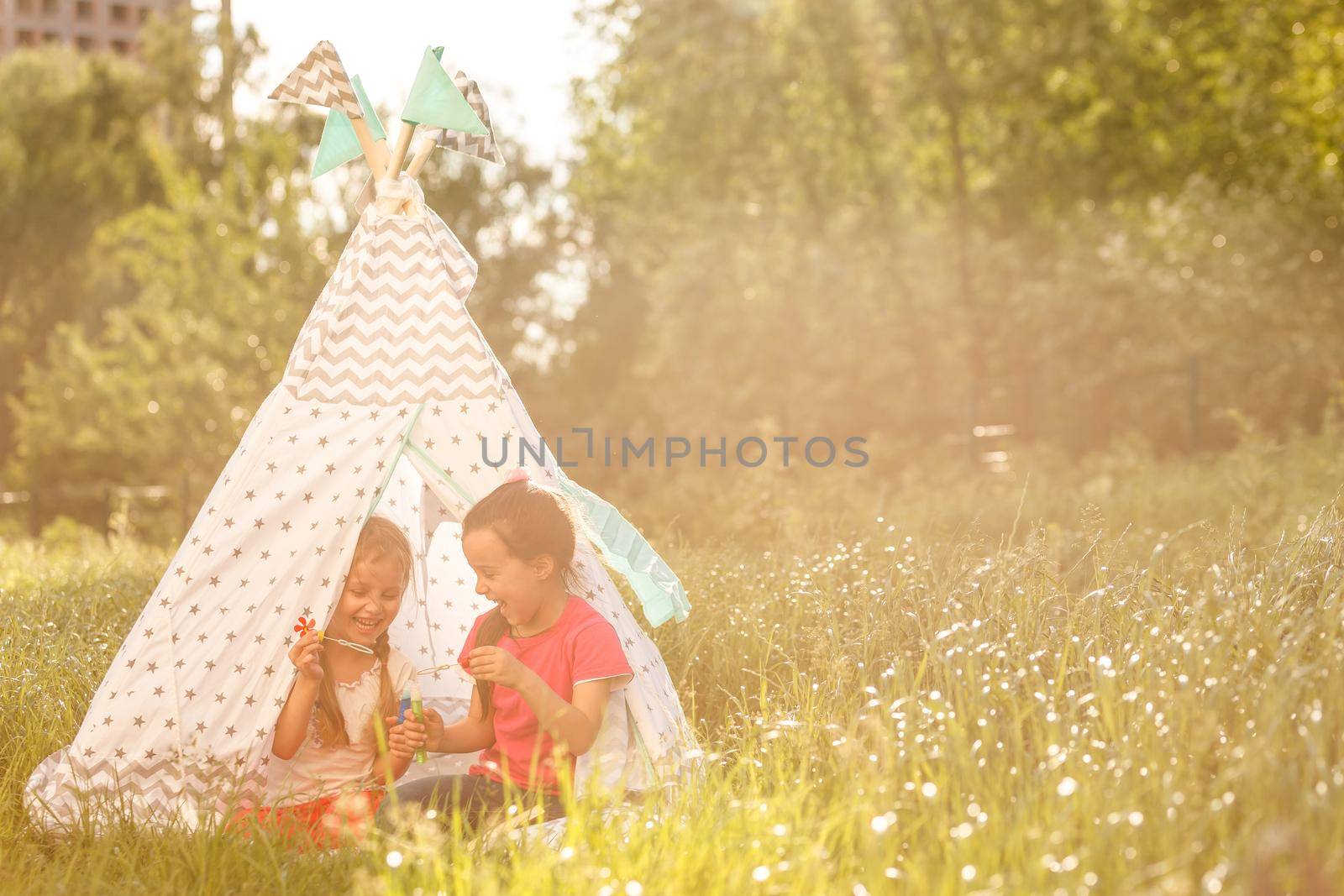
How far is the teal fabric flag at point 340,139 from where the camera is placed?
4.57 m

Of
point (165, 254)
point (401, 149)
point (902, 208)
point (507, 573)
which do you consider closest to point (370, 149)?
point (401, 149)

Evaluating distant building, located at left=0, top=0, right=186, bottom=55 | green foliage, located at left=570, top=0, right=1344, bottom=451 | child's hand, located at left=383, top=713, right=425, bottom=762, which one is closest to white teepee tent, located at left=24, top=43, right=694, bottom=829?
child's hand, located at left=383, top=713, right=425, bottom=762

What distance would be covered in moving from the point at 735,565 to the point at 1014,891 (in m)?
3.74

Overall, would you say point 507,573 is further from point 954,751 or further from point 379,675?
point 954,751

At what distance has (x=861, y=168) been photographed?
2005 cm

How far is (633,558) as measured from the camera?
4.21m

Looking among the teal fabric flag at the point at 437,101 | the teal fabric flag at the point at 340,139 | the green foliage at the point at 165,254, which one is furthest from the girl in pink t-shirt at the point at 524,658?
the green foliage at the point at 165,254

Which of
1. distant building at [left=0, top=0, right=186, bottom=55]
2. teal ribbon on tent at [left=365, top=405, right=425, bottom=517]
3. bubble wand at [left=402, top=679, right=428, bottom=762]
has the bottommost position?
bubble wand at [left=402, top=679, right=428, bottom=762]

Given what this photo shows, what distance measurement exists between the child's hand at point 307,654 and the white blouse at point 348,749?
31cm

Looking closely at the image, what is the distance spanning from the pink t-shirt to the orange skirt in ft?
1.29

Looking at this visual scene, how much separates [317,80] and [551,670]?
216 cm

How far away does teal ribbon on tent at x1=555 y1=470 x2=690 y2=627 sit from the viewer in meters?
4.18

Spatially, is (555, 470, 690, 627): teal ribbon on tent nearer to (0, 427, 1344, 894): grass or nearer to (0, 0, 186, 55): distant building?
(0, 427, 1344, 894): grass

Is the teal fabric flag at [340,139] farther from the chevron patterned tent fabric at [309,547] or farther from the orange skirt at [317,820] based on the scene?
the orange skirt at [317,820]
